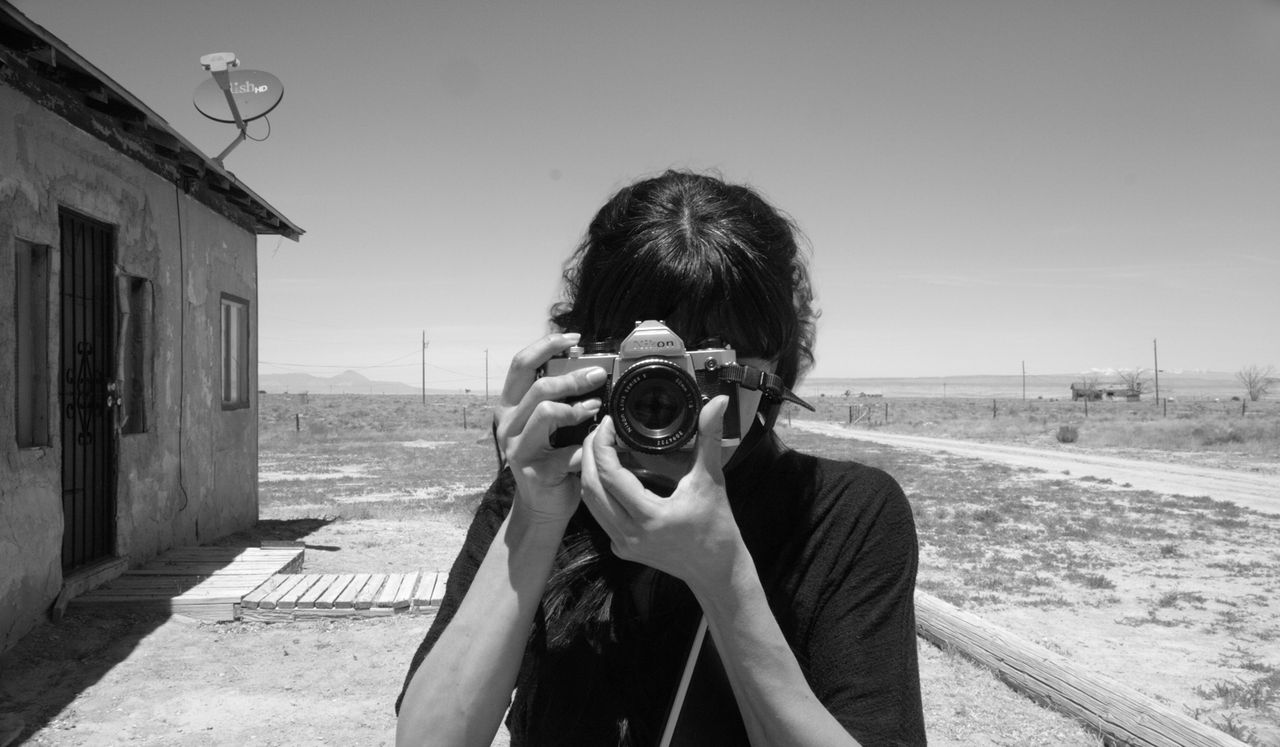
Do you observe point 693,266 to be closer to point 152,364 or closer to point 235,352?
point 152,364

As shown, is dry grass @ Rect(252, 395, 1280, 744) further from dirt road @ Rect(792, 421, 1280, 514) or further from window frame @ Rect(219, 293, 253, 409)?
window frame @ Rect(219, 293, 253, 409)

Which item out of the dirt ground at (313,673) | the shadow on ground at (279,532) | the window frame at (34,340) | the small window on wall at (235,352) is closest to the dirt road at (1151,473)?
the dirt ground at (313,673)

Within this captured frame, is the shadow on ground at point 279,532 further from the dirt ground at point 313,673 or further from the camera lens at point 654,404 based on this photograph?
the camera lens at point 654,404

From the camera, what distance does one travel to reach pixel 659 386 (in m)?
1.26

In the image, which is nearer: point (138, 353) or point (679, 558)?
point (679, 558)

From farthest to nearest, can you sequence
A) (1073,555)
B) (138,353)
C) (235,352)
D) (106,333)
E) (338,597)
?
Result: (235,352), (1073,555), (138,353), (106,333), (338,597)

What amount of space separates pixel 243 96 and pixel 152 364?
263cm

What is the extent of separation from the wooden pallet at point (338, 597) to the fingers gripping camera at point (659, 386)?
15.1ft

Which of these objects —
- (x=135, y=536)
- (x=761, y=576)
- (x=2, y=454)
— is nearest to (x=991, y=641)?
(x=761, y=576)

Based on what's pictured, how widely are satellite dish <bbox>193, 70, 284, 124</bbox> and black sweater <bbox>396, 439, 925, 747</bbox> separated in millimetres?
7299

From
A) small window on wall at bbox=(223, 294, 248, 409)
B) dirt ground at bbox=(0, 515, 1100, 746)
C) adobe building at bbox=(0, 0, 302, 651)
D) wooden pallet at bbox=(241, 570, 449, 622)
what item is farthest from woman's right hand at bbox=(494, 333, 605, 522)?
small window on wall at bbox=(223, 294, 248, 409)

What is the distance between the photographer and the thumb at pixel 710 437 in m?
1.13

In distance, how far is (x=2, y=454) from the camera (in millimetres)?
4348

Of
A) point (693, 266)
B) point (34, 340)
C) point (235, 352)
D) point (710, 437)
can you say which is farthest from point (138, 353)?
point (710, 437)
